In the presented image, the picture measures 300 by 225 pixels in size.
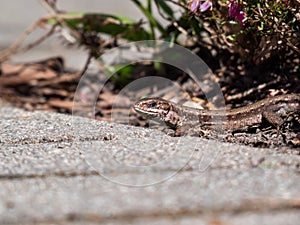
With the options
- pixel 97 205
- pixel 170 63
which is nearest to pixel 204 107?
pixel 170 63

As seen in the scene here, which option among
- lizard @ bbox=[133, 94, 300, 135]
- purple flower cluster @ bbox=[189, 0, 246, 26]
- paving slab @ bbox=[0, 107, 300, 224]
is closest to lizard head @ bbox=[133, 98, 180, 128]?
lizard @ bbox=[133, 94, 300, 135]

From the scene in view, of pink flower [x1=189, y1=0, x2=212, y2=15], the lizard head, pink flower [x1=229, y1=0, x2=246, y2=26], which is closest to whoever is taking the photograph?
pink flower [x1=229, y1=0, x2=246, y2=26]

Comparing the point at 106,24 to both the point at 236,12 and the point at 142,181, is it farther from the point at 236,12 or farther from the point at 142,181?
the point at 142,181

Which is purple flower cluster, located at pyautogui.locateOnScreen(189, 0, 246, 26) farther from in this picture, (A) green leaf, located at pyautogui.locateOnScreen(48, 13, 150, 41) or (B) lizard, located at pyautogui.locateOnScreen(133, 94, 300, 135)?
(A) green leaf, located at pyautogui.locateOnScreen(48, 13, 150, 41)

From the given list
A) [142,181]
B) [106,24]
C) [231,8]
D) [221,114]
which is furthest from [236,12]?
[106,24]

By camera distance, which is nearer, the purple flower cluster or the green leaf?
the purple flower cluster

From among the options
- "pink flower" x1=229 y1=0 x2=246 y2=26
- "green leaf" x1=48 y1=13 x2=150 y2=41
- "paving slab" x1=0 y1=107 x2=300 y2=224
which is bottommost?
"paving slab" x1=0 y1=107 x2=300 y2=224

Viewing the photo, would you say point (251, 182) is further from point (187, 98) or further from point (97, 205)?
point (187, 98)
